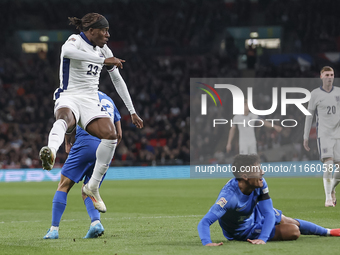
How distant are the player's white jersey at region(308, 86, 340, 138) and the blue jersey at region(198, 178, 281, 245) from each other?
16.7 feet

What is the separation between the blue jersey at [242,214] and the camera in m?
5.13

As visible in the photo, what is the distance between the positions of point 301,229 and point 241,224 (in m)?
0.73

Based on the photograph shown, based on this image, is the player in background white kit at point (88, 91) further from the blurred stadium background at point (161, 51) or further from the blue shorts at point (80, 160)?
the blurred stadium background at point (161, 51)

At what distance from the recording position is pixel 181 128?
86.5ft

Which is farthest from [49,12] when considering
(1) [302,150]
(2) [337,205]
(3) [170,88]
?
(2) [337,205]

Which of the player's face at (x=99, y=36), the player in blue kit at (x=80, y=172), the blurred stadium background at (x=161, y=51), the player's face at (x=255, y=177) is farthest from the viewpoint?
the blurred stadium background at (x=161, y=51)

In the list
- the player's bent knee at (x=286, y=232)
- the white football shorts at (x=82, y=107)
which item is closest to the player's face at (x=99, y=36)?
the white football shorts at (x=82, y=107)

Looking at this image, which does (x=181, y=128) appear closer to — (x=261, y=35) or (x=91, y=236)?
(x=261, y=35)

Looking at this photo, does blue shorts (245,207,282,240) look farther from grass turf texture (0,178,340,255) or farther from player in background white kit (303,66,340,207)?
player in background white kit (303,66,340,207)

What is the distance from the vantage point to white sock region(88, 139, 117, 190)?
19.7ft

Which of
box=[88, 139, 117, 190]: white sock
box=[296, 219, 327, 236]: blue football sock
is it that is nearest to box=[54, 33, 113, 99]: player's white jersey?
box=[88, 139, 117, 190]: white sock

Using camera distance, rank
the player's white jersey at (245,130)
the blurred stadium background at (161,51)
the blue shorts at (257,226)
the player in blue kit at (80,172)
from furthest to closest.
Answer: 1. the blurred stadium background at (161,51)
2. the player's white jersey at (245,130)
3. the player in blue kit at (80,172)
4. the blue shorts at (257,226)

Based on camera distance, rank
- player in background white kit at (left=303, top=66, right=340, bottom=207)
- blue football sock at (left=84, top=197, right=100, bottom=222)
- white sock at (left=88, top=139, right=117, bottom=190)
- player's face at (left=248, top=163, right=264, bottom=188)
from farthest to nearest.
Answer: player in background white kit at (left=303, top=66, right=340, bottom=207), blue football sock at (left=84, top=197, right=100, bottom=222), white sock at (left=88, top=139, right=117, bottom=190), player's face at (left=248, top=163, right=264, bottom=188)

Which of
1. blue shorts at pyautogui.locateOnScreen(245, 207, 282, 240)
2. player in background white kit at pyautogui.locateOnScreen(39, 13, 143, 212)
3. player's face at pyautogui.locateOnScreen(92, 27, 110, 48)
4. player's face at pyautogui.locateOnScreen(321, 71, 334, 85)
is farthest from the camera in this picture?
player's face at pyautogui.locateOnScreen(321, 71, 334, 85)
